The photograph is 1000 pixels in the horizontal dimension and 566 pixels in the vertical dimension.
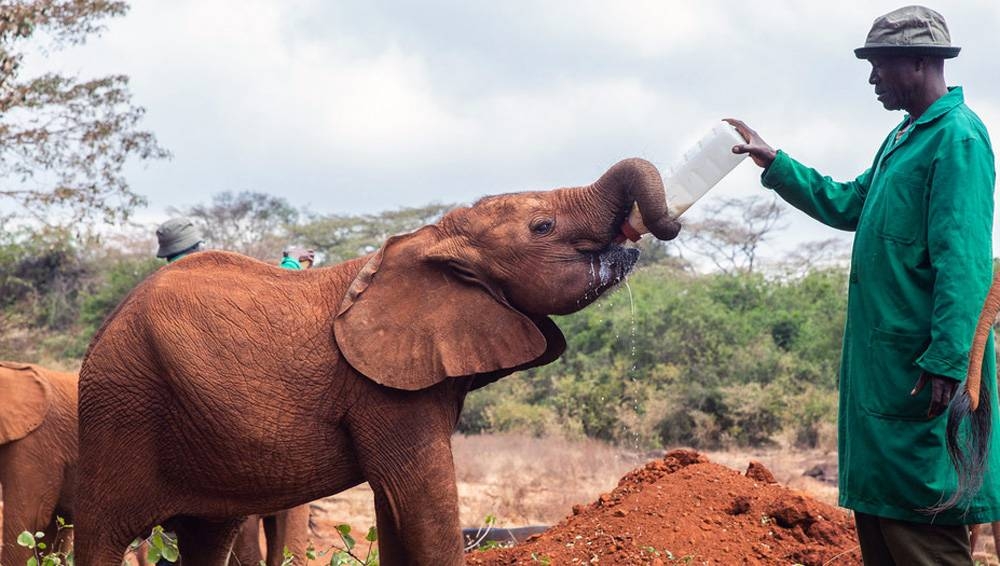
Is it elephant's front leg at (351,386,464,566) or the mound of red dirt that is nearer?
elephant's front leg at (351,386,464,566)

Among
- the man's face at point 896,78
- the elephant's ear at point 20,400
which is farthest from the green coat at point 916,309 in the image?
the elephant's ear at point 20,400

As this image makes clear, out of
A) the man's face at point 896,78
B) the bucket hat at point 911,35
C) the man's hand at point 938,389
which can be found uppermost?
the bucket hat at point 911,35

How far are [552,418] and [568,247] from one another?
50.6 feet

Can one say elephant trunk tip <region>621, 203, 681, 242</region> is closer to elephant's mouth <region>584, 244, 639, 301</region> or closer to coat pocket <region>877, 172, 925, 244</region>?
elephant's mouth <region>584, 244, 639, 301</region>

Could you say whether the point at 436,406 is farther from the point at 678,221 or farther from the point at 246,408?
the point at 678,221

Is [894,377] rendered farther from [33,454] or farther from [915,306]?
[33,454]

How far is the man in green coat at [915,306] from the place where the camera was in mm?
3922

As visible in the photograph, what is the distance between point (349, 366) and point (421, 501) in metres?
0.57

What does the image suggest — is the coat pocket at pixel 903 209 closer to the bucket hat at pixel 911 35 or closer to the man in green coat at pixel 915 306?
the man in green coat at pixel 915 306

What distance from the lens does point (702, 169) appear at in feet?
16.6

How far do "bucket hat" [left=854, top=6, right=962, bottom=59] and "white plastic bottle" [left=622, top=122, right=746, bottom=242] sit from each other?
84 cm

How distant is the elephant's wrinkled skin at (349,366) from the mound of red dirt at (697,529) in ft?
5.12

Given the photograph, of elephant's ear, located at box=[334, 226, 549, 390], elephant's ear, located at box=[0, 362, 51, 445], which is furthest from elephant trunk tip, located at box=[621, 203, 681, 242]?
elephant's ear, located at box=[0, 362, 51, 445]

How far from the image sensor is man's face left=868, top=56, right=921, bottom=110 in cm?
424
